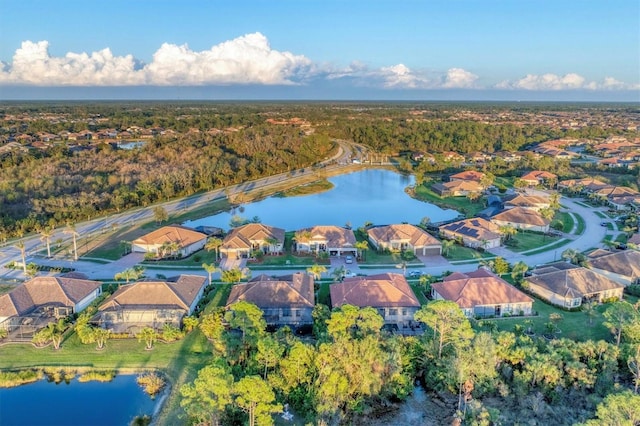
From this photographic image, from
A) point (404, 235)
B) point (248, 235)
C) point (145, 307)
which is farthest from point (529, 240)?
point (145, 307)

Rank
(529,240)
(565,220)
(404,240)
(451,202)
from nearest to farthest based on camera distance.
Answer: (404,240)
(529,240)
(565,220)
(451,202)

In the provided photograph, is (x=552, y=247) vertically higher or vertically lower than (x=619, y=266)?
lower

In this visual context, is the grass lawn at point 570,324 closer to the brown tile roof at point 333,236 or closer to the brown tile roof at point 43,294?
the brown tile roof at point 333,236

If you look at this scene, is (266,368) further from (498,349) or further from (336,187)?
(336,187)

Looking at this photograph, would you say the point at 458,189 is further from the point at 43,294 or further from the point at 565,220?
the point at 43,294

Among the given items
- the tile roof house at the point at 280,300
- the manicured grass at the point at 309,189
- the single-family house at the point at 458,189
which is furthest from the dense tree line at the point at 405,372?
the manicured grass at the point at 309,189

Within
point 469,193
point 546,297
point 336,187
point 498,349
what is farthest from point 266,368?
point 336,187
